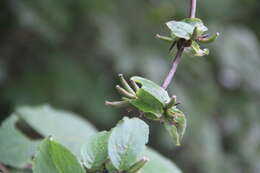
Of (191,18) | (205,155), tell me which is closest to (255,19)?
(205,155)

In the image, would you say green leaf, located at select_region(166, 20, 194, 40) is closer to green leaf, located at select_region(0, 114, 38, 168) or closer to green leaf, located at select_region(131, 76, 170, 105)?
green leaf, located at select_region(131, 76, 170, 105)

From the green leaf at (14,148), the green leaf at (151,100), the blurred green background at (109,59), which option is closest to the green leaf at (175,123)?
the green leaf at (151,100)

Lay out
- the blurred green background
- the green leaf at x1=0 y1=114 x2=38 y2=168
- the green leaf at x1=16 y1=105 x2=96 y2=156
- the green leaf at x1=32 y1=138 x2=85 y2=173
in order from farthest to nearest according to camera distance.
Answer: the blurred green background → the green leaf at x1=16 y1=105 x2=96 y2=156 → the green leaf at x1=0 y1=114 x2=38 y2=168 → the green leaf at x1=32 y1=138 x2=85 y2=173

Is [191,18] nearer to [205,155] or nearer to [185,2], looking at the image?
[185,2]

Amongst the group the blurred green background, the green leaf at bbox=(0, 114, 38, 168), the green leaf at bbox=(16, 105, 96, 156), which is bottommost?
the blurred green background

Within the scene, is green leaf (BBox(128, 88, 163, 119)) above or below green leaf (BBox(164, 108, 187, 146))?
above

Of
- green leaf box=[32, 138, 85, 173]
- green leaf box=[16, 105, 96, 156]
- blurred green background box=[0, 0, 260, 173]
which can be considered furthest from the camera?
blurred green background box=[0, 0, 260, 173]

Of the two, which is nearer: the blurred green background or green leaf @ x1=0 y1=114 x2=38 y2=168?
green leaf @ x1=0 y1=114 x2=38 y2=168

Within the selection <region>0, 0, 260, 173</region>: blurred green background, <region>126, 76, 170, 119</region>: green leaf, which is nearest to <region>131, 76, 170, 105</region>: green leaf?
<region>126, 76, 170, 119</region>: green leaf
